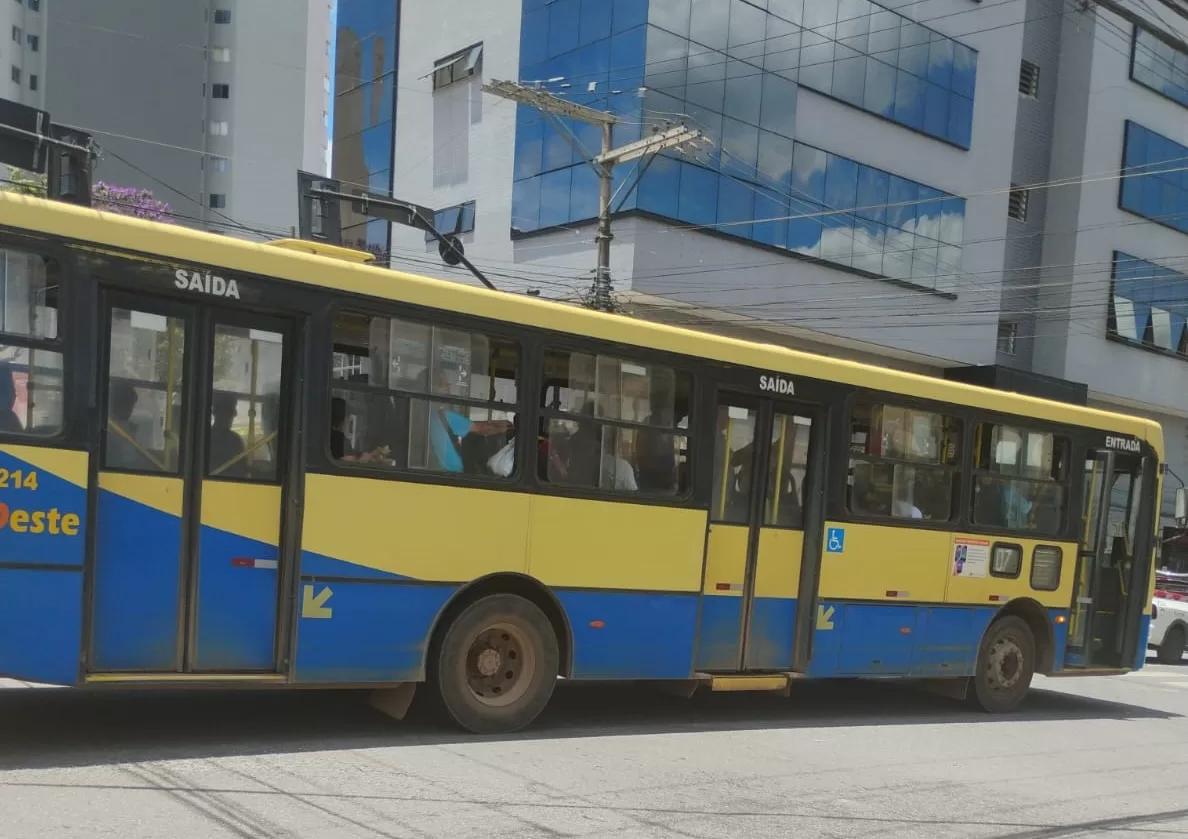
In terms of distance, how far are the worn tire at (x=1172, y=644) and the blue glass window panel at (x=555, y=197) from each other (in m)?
14.2

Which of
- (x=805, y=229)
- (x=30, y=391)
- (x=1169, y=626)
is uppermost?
(x=805, y=229)

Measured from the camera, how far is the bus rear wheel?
26.0 feet

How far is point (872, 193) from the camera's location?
1087 inches

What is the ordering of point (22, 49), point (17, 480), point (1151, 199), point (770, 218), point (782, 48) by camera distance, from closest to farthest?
point (17, 480)
point (782, 48)
point (770, 218)
point (1151, 199)
point (22, 49)

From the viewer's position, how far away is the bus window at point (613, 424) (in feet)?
27.6

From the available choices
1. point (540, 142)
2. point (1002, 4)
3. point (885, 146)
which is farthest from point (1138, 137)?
point (540, 142)

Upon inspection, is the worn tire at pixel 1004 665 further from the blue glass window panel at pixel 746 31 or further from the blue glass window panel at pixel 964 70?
the blue glass window panel at pixel 964 70

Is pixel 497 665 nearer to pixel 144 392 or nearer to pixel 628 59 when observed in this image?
pixel 144 392

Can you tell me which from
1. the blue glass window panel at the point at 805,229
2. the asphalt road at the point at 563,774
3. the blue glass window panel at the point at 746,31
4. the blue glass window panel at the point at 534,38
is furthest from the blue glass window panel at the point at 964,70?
the asphalt road at the point at 563,774

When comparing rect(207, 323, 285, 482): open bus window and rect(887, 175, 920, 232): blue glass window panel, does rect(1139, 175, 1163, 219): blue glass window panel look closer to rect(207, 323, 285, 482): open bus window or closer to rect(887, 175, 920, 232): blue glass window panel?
rect(887, 175, 920, 232): blue glass window panel

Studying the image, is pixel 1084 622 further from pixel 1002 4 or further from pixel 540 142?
pixel 1002 4

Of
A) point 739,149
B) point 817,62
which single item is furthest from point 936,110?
point 739,149

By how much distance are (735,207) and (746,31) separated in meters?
3.67

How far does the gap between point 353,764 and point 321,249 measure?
337 cm
